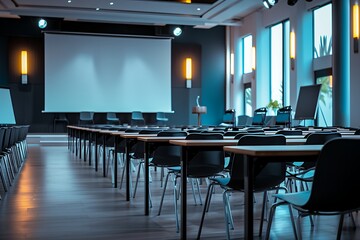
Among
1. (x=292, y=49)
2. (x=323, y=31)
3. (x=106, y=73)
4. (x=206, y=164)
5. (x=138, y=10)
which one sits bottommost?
(x=206, y=164)

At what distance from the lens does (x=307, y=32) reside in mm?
12031

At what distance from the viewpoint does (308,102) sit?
23.7 ft

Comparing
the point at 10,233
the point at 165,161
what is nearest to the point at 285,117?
the point at 165,161

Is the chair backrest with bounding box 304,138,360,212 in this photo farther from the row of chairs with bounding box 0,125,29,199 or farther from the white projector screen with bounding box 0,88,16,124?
the white projector screen with bounding box 0,88,16,124

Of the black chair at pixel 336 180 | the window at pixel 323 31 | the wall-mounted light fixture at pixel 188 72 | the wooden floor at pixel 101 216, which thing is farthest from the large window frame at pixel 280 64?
the black chair at pixel 336 180

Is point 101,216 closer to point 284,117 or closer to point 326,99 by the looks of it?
point 284,117

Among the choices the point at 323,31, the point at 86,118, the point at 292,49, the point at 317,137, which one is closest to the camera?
the point at 317,137

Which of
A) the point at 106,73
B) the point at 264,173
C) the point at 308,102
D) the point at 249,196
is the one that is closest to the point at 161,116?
the point at 106,73

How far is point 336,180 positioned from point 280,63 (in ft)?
40.7

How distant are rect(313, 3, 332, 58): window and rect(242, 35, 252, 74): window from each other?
376 centimetres

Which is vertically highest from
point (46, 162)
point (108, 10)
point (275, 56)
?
point (108, 10)

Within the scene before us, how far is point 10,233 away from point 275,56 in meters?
12.3

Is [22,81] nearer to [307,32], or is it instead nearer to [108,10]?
[108,10]

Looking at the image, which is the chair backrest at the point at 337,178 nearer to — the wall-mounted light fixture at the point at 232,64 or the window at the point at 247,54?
the window at the point at 247,54
